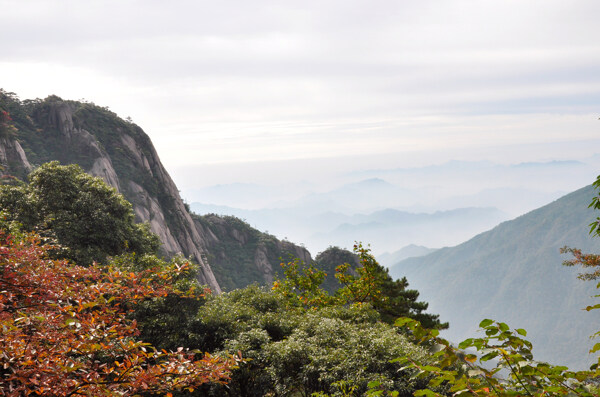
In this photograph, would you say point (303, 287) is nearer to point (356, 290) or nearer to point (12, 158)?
point (356, 290)

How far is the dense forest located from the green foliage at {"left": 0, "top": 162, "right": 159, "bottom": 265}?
75 millimetres

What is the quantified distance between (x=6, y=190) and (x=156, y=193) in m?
39.0

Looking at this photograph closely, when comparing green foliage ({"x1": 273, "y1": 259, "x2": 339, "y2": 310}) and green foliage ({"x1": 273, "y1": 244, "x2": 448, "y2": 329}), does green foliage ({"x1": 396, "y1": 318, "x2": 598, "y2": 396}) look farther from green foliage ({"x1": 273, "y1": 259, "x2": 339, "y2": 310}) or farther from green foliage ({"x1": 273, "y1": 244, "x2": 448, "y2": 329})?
green foliage ({"x1": 273, "y1": 259, "x2": 339, "y2": 310})

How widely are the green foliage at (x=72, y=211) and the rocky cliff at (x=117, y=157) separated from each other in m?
23.8

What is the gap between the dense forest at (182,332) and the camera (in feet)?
10.2

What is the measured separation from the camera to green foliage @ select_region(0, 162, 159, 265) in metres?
19.7

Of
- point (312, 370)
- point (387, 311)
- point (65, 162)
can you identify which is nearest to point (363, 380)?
point (312, 370)

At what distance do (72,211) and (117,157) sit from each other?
42481 millimetres

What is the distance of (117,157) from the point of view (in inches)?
2331

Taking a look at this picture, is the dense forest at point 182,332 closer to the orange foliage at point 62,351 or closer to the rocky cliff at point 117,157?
the orange foliage at point 62,351

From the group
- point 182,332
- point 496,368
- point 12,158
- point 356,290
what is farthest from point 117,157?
point 496,368

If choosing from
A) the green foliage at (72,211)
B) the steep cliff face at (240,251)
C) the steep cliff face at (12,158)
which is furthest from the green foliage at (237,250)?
the green foliage at (72,211)

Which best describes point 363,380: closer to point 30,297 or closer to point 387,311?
point 30,297

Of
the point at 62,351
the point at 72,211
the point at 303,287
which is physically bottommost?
the point at 303,287
